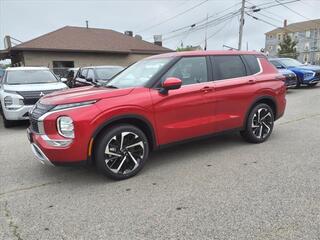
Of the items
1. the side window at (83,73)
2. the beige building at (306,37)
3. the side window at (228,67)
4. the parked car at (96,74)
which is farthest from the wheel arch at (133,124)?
the beige building at (306,37)

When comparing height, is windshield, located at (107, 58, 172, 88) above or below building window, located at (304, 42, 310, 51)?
below

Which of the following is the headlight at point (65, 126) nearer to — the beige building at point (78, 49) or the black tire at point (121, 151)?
the black tire at point (121, 151)

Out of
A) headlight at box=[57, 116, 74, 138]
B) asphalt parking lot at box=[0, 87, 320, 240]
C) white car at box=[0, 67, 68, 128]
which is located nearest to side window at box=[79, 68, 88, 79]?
white car at box=[0, 67, 68, 128]

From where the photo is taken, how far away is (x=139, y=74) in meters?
4.98

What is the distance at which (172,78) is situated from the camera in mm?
4379

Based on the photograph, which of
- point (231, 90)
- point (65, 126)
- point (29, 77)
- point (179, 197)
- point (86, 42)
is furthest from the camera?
point (86, 42)

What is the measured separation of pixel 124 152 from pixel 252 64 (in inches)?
120

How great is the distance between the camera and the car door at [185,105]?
177 inches

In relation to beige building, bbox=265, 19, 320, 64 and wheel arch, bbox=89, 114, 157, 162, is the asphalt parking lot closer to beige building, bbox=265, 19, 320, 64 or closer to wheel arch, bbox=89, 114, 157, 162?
wheel arch, bbox=89, 114, 157, 162

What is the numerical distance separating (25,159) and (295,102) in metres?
9.37

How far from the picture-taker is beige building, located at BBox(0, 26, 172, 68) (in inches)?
890

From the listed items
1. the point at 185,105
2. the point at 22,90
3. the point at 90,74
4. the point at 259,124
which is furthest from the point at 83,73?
the point at 185,105

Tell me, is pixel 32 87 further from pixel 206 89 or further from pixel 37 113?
pixel 206 89

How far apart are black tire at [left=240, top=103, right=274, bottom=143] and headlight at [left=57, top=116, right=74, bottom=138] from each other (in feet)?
10.4
